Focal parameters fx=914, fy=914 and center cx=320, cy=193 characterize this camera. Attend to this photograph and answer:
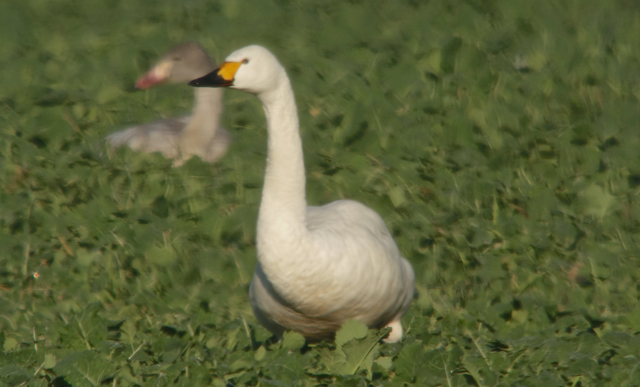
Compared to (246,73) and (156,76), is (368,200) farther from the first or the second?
(156,76)

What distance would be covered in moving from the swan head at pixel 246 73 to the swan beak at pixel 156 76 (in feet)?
15.5

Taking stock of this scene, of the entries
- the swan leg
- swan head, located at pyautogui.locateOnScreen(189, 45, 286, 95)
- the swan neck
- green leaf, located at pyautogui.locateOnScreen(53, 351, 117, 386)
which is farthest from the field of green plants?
swan head, located at pyautogui.locateOnScreen(189, 45, 286, 95)

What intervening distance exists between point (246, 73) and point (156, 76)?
4.88 metres

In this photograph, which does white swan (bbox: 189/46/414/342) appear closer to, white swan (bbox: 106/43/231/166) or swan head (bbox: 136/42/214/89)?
white swan (bbox: 106/43/231/166)

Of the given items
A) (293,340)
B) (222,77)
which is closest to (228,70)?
(222,77)

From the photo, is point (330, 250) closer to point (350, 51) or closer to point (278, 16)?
point (350, 51)

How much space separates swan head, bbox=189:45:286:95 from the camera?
4.33m

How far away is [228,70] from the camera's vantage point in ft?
14.2

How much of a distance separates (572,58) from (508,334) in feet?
14.9

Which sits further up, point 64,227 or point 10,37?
point 64,227

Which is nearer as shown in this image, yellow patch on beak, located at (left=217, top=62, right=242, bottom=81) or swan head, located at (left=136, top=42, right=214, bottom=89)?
yellow patch on beak, located at (left=217, top=62, right=242, bottom=81)

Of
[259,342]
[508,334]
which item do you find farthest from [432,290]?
[259,342]

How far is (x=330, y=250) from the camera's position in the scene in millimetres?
4559

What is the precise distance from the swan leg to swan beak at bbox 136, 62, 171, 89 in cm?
464
